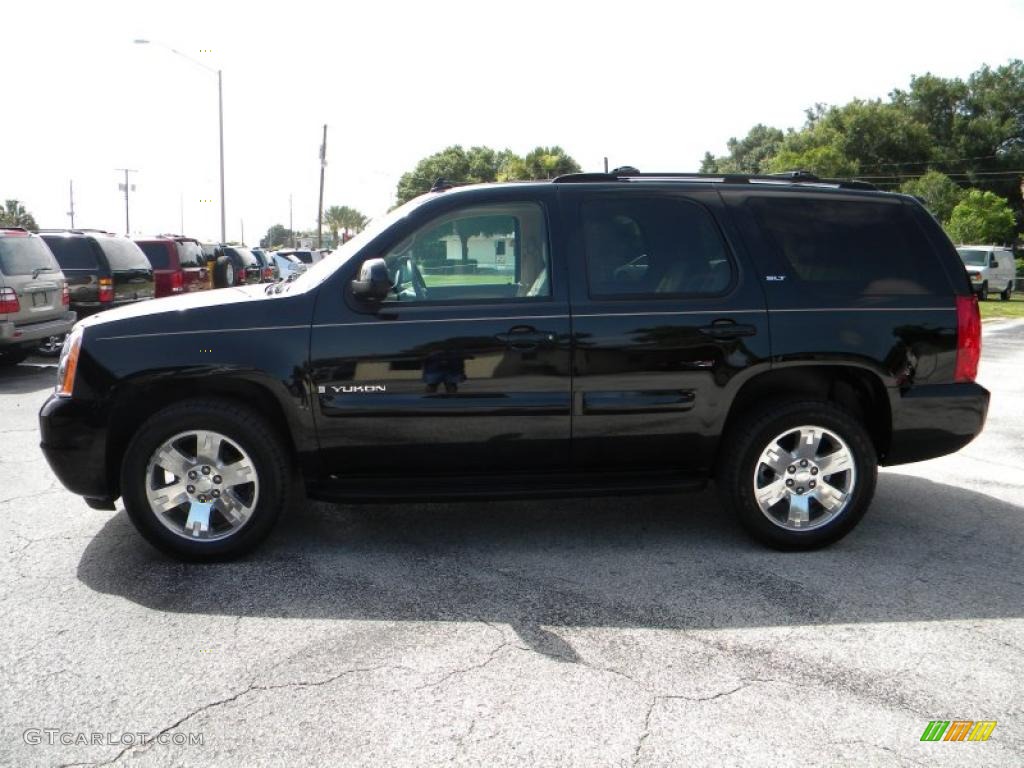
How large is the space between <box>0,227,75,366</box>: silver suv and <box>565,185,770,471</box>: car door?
8.38 m

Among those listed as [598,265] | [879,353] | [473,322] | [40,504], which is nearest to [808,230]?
[879,353]

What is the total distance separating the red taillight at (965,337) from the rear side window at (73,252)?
11.9m

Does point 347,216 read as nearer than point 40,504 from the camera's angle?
No

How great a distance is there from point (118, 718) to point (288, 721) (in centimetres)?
58

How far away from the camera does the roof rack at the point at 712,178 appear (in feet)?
15.3

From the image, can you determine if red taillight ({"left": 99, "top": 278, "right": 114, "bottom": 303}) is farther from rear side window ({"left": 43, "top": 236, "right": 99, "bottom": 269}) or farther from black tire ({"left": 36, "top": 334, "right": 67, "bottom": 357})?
black tire ({"left": 36, "top": 334, "right": 67, "bottom": 357})

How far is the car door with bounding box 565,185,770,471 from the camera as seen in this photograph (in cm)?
440

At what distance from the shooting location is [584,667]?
3355mm

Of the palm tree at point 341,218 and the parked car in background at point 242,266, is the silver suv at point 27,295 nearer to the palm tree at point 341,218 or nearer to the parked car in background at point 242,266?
the parked car in background at point 242,266

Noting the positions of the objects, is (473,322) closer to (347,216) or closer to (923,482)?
(923,482)

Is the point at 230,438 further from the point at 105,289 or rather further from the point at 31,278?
the point at 105,289

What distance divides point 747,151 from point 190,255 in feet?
335

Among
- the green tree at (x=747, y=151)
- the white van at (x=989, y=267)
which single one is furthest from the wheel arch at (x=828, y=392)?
the green tree at (x=747, y=151)
